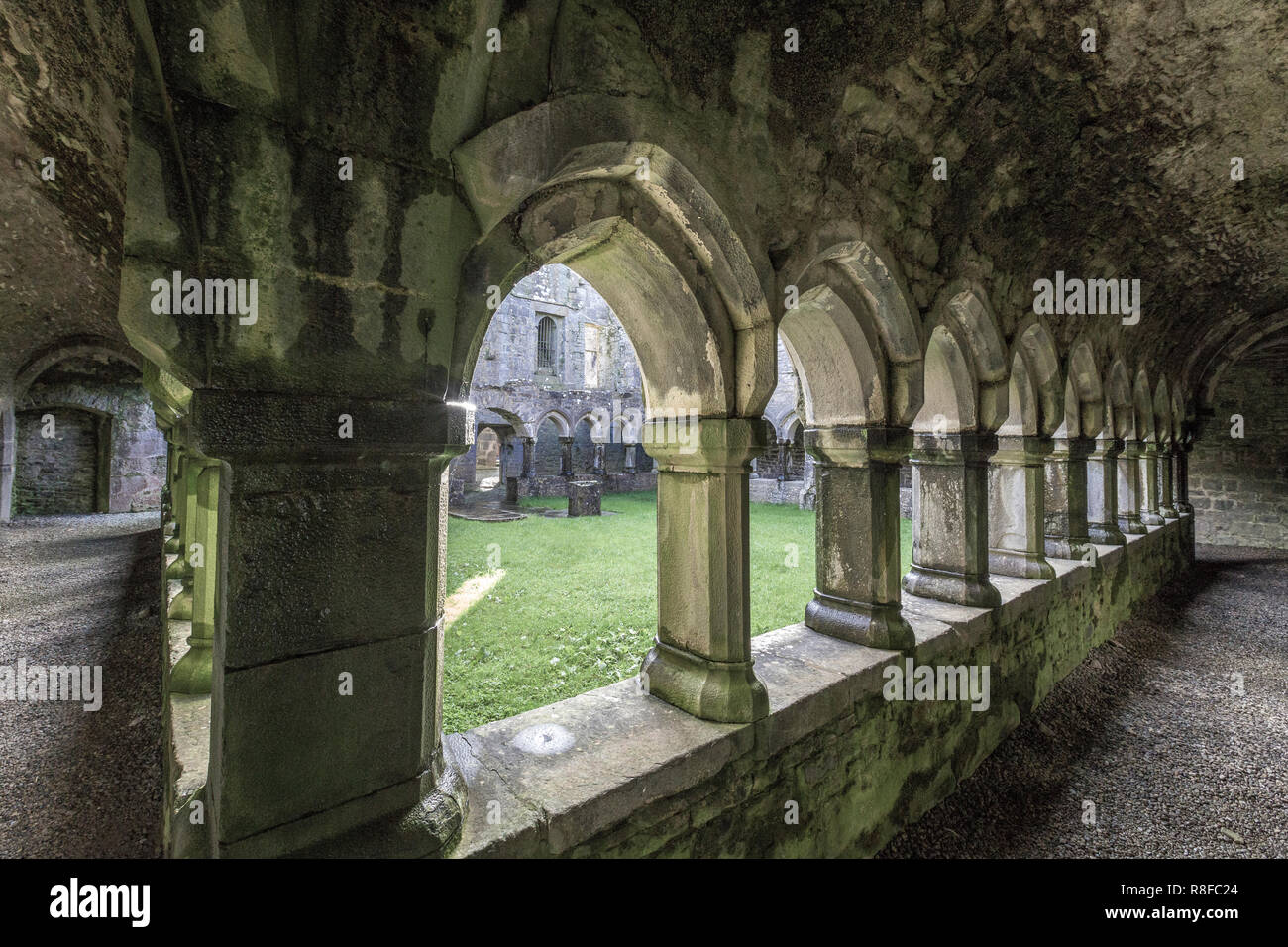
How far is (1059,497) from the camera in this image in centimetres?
511

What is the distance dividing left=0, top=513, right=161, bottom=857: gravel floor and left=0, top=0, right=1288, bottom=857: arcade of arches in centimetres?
22

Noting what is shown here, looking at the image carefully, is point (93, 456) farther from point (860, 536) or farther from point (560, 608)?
point (860, 536)

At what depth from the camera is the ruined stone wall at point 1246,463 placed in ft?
30.8

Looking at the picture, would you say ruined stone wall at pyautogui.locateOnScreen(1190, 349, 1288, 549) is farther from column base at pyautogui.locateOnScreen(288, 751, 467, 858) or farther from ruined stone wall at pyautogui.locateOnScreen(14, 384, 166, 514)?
ruined stone wall at pyautogui.locateOnScreen(14, 384, 166, 514)

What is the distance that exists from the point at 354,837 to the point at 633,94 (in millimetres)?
2116

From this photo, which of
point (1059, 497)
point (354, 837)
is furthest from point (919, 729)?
point (1059, 497)

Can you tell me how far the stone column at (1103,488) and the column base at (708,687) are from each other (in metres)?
5.58

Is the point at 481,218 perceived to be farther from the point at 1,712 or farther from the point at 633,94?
the point at 1,712

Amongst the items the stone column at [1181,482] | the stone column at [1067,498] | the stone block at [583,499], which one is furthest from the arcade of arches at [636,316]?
the stone block at [583,499]

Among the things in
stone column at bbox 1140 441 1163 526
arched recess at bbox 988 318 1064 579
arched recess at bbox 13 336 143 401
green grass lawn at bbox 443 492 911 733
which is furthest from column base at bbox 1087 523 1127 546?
arched recess at bbox 13 336 143 401

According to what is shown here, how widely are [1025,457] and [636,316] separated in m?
3.65

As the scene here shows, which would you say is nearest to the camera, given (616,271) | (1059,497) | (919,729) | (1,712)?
Result: (616,271)

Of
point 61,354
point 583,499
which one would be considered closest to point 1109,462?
point 583,499

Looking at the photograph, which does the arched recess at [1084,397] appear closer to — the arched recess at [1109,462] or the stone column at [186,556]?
the arched recess at [1109,462]
